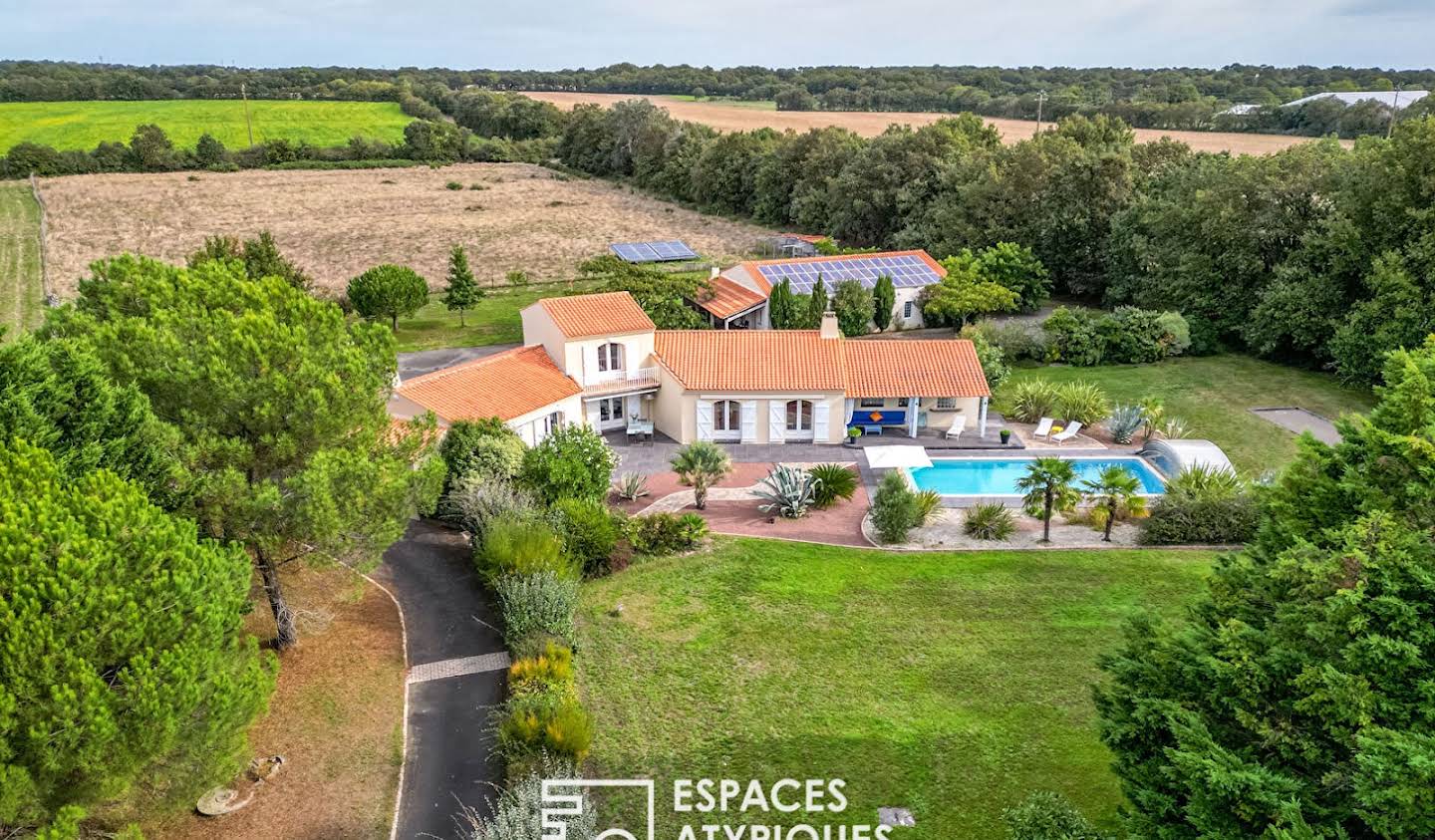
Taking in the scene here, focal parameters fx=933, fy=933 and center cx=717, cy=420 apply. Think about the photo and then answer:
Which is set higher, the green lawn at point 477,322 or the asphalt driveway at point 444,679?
the green lawn at point 477,322

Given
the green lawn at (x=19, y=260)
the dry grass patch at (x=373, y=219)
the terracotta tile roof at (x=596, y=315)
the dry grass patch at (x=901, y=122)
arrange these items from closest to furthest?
the terracotta tile roof at (x=596, y=315)
the green lawn at (x=19, y=260)
the dry grass patch at (x=373, y=219)
the dry grass patch at (x=901, y=122)

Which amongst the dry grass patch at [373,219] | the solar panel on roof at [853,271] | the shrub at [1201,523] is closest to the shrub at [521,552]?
the shrub at [1201,523]

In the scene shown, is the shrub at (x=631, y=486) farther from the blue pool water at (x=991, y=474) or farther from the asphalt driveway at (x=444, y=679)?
the blue pool water at (x=991, y=474)

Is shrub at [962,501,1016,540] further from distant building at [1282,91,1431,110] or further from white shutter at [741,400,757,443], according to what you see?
distant building at [1282,91,1431,110]

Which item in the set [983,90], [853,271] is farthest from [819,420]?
[983,90]

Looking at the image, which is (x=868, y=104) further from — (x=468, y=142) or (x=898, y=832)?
(x=898, y=832)

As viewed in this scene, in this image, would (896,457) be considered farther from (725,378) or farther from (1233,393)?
(1233,393)
